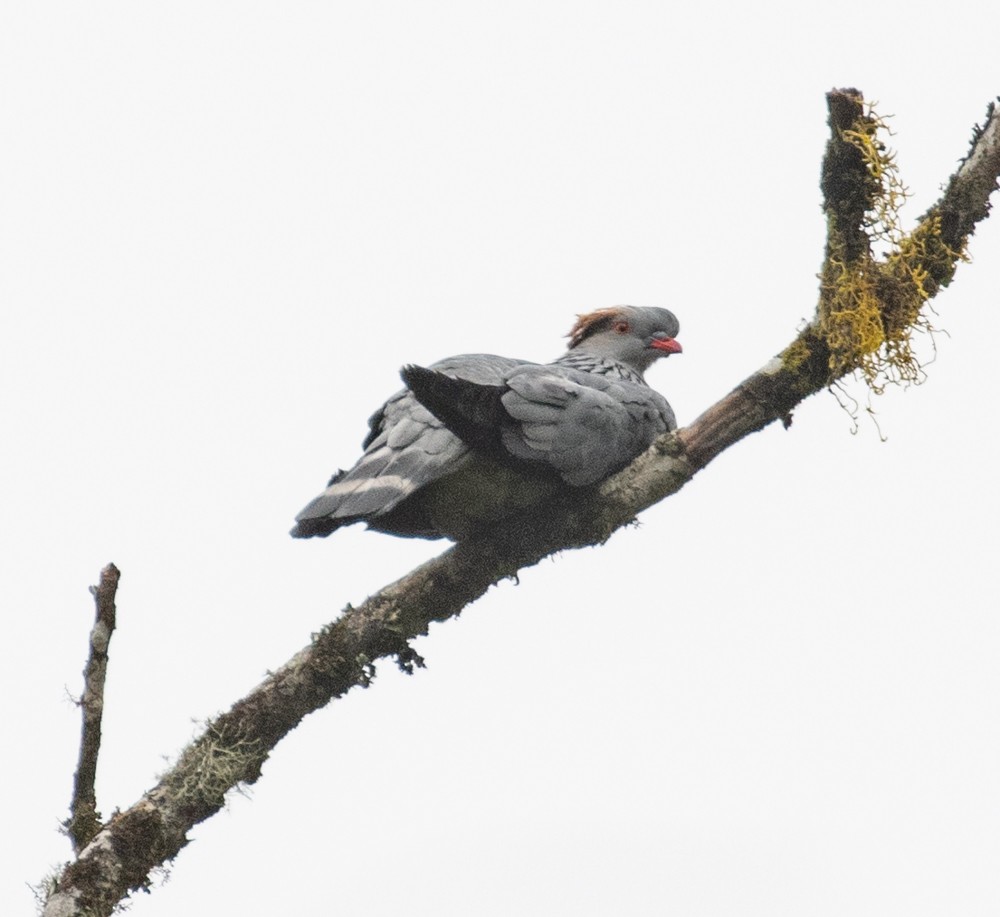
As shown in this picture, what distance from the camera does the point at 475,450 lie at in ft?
17.2

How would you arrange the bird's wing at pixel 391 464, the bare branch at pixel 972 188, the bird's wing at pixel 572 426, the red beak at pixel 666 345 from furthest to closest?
the red beak at pixel 666 345 → the bird's wing at pixel 572 426 → the bird's wing at pixel 391 464 → the bare branch at pixel 972 188

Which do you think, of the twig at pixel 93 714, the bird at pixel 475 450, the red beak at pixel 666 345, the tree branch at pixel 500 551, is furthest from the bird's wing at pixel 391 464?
the red beak at pixel 666 345

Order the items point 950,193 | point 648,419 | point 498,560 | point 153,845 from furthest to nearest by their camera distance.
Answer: point 648,419 < point 498,560 < point 950,193 < point 153,845

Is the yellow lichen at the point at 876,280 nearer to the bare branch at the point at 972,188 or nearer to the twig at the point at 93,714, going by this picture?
the bare branch at the point at 972,188

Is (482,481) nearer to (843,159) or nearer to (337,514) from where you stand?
(337,514)

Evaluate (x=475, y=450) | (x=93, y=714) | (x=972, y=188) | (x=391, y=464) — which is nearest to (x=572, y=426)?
(x=475, y=450)

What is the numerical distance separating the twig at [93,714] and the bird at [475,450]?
85 centimetres

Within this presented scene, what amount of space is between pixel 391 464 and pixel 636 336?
2521 mm

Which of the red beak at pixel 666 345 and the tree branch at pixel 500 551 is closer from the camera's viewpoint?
the tree branch at pixel 500 551

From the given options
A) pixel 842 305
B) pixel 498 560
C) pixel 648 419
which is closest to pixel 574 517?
pixel 498 560

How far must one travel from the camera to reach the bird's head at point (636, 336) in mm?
7348

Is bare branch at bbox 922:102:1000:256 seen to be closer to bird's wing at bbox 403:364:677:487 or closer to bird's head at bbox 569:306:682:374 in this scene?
bird's wing at bbox 403:364:677:487

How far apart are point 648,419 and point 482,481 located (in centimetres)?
77

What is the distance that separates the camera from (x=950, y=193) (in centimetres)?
470
